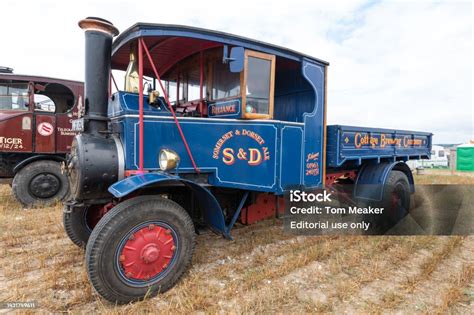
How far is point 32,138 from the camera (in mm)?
5902

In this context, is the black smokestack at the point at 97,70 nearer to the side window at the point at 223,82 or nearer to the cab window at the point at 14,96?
the side window at the point at 223,82

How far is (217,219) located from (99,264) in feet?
3.88

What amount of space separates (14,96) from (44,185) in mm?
1910

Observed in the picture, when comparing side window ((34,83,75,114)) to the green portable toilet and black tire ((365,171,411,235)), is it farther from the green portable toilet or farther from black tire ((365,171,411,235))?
the green portable toilet

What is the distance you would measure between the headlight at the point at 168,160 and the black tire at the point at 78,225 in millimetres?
1241

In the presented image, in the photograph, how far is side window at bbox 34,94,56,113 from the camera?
19.9ft

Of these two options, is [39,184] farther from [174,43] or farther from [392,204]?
[392,204]

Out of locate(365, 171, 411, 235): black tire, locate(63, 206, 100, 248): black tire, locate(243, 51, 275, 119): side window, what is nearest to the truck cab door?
locate(63, 206, 100, 248): black tire

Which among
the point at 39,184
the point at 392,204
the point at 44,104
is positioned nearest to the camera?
the point at 392,204

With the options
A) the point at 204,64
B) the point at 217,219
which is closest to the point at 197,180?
the point at 217,219

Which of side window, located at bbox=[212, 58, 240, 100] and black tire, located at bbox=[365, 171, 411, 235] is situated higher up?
side window, located at bbox=[212, 58, 240, 100]

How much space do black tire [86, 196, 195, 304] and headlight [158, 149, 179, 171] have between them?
0.31 m

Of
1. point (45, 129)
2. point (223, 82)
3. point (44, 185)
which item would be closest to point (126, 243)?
point (223, 82)

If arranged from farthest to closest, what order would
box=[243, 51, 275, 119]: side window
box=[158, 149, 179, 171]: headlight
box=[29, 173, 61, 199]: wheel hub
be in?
box=[29, 173, 61, 199]: wheel hub < box=[243, 51, 275, 119]: side window < box=[158, 149, 179, 171]: headlight
